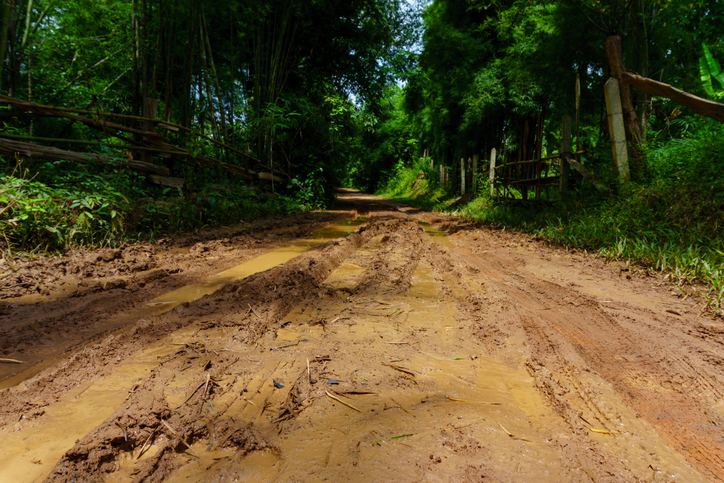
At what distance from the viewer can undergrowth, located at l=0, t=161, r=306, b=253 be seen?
3.83m

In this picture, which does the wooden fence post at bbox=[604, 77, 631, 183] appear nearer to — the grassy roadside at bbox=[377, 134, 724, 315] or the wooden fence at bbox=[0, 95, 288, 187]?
the grassy roadside at bbox=[377, 134, 724, 315]

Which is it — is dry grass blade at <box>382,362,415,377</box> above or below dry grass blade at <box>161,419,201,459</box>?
above

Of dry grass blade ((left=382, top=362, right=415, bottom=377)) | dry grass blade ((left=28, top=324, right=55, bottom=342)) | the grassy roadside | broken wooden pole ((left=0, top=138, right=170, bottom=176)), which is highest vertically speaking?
broken wooden pole ((left=0, top=138, right=170, bottom=176))

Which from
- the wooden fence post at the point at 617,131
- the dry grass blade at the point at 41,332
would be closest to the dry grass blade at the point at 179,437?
the dry grass blade at the point at 41,332

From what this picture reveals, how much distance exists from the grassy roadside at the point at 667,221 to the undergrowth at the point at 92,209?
19.5ft

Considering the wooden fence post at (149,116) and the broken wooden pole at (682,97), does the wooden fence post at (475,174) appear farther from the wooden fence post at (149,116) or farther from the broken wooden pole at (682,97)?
the wooden fence post at (149,116)

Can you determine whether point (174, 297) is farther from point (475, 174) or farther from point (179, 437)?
point (475, 174)

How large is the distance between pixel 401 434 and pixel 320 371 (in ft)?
1.94

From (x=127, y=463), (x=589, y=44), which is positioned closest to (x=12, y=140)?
(x=127, y=463)

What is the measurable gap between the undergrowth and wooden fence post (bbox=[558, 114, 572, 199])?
20.9ft

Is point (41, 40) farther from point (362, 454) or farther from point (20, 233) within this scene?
point (362, 454)

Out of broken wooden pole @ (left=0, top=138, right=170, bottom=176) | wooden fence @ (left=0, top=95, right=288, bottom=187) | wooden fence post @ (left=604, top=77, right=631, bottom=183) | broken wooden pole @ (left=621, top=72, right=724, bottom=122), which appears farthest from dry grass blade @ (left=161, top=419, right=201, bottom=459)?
wooden fence post @ (left=604, top=77, right=631, bottom=183)

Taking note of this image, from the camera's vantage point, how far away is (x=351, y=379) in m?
1.76

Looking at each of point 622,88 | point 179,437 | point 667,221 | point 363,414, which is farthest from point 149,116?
point 667,221
